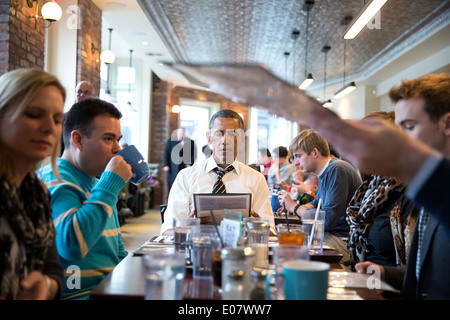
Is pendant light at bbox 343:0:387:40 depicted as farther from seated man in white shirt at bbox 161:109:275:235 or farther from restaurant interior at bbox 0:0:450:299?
seated man in white shirt at bbox 161:109:275:235

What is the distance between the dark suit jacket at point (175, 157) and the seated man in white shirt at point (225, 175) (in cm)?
612

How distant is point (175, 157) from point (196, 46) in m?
2.69

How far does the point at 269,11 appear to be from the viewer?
22.9 ft

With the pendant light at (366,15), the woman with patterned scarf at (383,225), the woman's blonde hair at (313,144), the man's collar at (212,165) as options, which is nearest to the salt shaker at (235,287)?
the woman with patterned scarf at (383,225)

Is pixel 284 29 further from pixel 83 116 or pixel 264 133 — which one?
pixel 264 133

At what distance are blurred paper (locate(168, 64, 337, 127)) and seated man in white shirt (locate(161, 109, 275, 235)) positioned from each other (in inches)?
76.6

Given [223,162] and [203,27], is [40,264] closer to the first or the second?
[223,162]

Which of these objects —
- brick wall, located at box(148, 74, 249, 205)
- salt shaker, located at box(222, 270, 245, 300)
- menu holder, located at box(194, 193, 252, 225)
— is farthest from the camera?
brick wall, located at box(148, 74, 249, 205)

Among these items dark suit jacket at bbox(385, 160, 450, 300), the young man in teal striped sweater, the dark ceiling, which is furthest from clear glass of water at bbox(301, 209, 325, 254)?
the dark ceiling

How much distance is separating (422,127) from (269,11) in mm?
6266

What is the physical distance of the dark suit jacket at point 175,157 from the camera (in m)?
9.08

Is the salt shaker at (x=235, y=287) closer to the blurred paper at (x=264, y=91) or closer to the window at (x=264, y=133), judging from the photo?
the blurred paper at (x=264, y=91)

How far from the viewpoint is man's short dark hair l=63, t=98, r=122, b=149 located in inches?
70.0

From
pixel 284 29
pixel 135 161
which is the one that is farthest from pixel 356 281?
pixel 284 29
